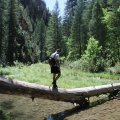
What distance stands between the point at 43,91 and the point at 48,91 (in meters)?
0.33

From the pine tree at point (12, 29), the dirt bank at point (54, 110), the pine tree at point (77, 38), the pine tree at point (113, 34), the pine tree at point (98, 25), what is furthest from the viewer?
the pine tree at point (77, 38)

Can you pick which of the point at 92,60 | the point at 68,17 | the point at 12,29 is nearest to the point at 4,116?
the point at 92,60

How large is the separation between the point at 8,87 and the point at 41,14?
139 m

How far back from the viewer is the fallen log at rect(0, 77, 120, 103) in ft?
53.9

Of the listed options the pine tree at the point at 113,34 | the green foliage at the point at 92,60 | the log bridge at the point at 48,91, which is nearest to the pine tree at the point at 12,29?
the pine tree at the point at 113,34

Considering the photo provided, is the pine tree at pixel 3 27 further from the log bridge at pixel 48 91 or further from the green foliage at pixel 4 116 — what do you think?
the green foliage at pixel 4 116

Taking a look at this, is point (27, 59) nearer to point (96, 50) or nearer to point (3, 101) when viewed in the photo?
point (96, 50)

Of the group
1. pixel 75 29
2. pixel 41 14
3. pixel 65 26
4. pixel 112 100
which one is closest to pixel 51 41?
pixel 75 29

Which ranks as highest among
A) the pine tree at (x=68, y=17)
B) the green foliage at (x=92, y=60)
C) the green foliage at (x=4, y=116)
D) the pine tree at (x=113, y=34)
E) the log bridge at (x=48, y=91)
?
the pine tree at (x=68, y=17)

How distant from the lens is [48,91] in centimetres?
1795

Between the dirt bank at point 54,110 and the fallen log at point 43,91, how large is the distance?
0.73 m

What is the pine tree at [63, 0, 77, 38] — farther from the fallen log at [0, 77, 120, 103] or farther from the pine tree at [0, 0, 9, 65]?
the fallen log at [0, 77, 120, 103]

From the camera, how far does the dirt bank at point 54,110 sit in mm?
16797

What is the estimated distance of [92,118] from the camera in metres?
16.3
